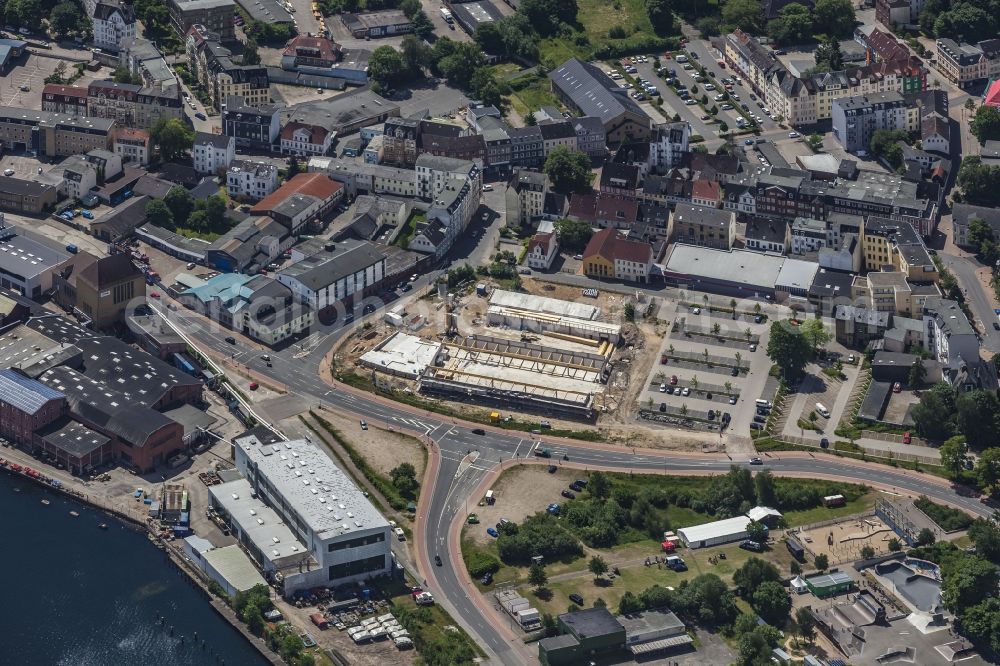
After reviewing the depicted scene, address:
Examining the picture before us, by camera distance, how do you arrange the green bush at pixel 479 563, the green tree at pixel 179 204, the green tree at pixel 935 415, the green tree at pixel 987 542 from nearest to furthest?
the green tree at pixel 987 542
the green bush at pixel 479 563
the green tree at pixel 935 415
the green tree at pixel 179 204

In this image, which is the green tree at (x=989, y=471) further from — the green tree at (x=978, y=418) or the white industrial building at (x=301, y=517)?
the white industrial building at (x=301, y=517)

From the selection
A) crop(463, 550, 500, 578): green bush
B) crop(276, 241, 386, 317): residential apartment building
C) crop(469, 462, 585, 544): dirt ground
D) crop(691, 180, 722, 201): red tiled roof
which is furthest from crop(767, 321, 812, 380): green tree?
crop(276, 241, 386, 317): residential apartment building

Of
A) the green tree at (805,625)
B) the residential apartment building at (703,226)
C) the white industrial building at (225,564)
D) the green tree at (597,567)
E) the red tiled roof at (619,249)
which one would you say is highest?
the residential apartment building at (703,226)

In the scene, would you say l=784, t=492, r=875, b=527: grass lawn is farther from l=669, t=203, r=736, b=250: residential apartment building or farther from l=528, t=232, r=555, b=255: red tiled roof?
l=528, t=232, r=555, b=255: red tiled roof

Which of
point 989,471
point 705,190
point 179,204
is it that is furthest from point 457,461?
point 705,190

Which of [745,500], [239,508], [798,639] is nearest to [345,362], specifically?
[239,508]

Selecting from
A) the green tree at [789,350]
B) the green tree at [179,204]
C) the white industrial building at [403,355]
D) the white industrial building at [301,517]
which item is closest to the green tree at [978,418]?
the green tree at [789,350]

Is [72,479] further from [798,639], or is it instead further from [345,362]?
[798,639]
